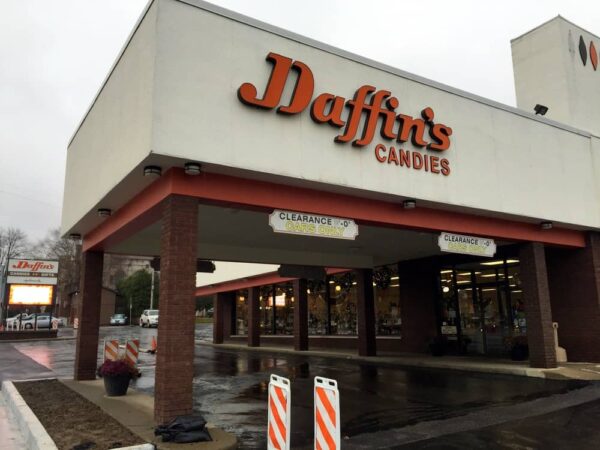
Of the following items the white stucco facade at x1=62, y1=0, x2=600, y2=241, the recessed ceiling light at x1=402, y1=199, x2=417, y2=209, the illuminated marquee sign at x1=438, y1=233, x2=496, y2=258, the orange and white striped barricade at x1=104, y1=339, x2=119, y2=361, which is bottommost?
the orange and white striped barricade at x1=104, y1=339, x2=119, y2=361

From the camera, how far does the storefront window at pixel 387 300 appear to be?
23.1 metres

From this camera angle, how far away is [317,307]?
1120 inches

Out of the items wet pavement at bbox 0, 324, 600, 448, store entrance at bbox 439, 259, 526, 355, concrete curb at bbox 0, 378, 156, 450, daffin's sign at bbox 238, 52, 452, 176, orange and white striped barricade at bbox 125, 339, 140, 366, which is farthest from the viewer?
store entrance at bbox 439, 259, 526, 355

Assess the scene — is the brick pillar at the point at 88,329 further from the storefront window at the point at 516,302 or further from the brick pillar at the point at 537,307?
the storefront window at the point at 516,302

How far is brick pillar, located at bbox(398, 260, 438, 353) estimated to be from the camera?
20.9 meters

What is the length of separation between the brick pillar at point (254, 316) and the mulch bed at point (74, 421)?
18.6 metres

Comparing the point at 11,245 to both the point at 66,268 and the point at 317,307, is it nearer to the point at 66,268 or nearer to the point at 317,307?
the point at 66,268

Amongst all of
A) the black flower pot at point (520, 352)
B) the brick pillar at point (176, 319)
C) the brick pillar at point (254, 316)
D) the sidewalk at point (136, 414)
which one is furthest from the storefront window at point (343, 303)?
the brick pillar at point (176, 319)

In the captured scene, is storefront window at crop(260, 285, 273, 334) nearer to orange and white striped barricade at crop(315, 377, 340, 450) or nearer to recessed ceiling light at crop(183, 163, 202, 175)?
recessed ceiling light at crop(183, 163, 202, 175)

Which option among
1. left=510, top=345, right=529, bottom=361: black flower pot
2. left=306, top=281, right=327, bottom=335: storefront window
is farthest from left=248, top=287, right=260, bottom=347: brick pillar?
left=510, top=345, right=529, bottom=361: black flower pot

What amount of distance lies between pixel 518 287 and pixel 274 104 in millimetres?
12829

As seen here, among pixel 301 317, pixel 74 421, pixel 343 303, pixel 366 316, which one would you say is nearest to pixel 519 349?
pixel 366 316

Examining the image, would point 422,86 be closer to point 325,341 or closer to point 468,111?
point 468,111

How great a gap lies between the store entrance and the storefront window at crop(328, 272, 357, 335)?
5835 millimetres
